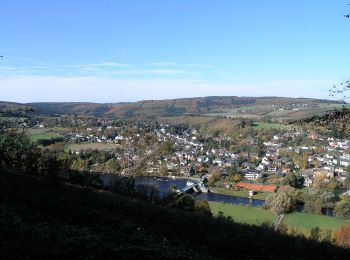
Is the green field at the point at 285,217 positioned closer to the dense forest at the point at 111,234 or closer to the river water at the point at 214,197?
the river water at the point at 214,197

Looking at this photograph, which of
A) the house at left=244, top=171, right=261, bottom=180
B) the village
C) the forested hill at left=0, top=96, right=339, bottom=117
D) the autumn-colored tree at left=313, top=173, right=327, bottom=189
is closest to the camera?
the autumn-colored tree at left=313, top=173, right=327, bottom=189

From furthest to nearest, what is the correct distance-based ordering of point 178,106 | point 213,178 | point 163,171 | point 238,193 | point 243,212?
point 178,106, point 213,178, point 163,171, point 238,193, point 243,212

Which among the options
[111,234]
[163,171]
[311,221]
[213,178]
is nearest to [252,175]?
[213,178]

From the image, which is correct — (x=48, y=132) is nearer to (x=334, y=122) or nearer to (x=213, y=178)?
(x=213, y=178)

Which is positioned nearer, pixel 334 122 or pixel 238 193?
pixel 334 122

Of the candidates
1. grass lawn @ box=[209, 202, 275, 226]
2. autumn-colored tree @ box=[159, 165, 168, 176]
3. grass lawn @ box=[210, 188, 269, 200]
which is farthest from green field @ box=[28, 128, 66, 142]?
grass lawn @ box=[209, 202, 275, 226]

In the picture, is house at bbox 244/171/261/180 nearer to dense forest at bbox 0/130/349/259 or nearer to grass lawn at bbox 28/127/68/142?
grass lawn at bbox 28/127/68/142

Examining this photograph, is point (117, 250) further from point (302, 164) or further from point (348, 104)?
point (302, 164)
